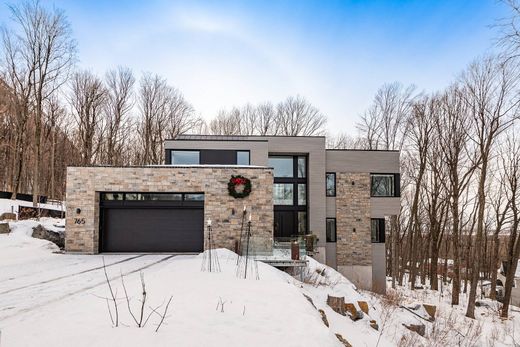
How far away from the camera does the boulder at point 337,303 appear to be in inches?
317

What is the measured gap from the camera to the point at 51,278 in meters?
8.09

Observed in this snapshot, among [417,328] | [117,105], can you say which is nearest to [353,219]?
[417,328]

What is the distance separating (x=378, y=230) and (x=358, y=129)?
1041 centimetres

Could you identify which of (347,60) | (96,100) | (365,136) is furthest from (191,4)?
(365,136)

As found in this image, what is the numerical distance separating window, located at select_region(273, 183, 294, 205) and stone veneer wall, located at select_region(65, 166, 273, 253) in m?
5.49

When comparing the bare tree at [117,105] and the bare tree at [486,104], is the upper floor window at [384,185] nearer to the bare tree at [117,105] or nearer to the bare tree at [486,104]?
the bare tree at [486,104]

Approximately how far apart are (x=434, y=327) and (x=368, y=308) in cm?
268

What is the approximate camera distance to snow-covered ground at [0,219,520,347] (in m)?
3.80

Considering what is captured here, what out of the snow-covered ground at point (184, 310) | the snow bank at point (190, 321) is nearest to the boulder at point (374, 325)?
the snow-covered ground at point (184, 310)

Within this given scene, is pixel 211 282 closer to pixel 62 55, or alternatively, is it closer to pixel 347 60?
pixel 347 60

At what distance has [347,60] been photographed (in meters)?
14.6

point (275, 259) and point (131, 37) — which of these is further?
point (131, 37)

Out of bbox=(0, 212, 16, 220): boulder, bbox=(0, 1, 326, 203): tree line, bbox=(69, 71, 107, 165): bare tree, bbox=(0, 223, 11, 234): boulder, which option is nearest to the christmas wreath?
bbox=(0, 223, 11, 234): boulder

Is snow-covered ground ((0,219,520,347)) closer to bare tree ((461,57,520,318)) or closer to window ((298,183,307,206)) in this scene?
bare tree ((461,57,520,318))
